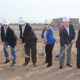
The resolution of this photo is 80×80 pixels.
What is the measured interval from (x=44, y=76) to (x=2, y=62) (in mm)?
2100

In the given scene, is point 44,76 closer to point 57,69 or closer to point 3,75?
point 57,69

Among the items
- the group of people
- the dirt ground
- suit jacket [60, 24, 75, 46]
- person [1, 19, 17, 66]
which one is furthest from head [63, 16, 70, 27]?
person [1, 19, 17, 66]

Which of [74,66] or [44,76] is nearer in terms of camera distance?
[44,76]

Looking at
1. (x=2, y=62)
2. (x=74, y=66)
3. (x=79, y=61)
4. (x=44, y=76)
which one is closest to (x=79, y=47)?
(x=79, y=61)

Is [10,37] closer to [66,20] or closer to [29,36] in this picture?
[29,36]

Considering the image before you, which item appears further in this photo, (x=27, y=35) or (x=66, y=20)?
(x=27, y=35)

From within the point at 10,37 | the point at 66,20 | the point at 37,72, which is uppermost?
the point at 66,20

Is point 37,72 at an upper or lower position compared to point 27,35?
lower

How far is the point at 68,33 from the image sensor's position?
340cm

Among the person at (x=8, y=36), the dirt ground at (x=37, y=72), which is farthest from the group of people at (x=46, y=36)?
the dirt ground at (x=37, y=72)

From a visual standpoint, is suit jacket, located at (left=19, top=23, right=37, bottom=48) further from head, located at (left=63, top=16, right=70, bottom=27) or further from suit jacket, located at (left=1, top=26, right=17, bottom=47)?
head, located at (left=63, top=16, right=70, bottom=27)

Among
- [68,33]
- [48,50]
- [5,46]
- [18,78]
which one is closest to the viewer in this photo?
[18,78]

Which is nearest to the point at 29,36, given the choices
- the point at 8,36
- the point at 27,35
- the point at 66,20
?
the point at 27,35

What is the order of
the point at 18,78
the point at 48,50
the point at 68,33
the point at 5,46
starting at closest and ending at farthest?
1. the point at 18,78
2. the point at 68,33
3. the point at 48,50
4. the point at 5,46
